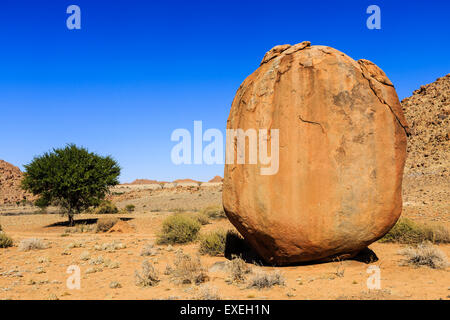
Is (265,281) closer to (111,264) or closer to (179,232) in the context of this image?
(111,264)

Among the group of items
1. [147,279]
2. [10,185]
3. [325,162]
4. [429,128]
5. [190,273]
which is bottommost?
[147,279]

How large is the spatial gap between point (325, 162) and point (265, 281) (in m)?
2.46

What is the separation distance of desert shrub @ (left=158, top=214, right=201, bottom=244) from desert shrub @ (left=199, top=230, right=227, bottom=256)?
92.4 inches

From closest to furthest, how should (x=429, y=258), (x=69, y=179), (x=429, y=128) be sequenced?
(x=429, y=258) → (x=69, y=179) → (x=429, y=128)

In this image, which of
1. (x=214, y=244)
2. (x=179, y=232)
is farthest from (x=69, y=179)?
(x=214, y=244)

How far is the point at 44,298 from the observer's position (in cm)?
605

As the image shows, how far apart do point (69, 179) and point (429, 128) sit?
34.8m

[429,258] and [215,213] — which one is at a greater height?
[429,258]

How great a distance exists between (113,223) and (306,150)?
14.1m

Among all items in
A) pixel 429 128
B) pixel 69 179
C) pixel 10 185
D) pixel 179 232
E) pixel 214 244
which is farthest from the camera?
pixel 10 185

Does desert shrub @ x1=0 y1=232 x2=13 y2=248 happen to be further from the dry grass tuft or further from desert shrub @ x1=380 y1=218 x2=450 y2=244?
desert shrub @ x1=380 y1=218 x2=450 y2=244

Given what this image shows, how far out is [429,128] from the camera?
35.5 meters

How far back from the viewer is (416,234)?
33.4ft

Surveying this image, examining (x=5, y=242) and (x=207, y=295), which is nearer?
(x=207, y=295)
